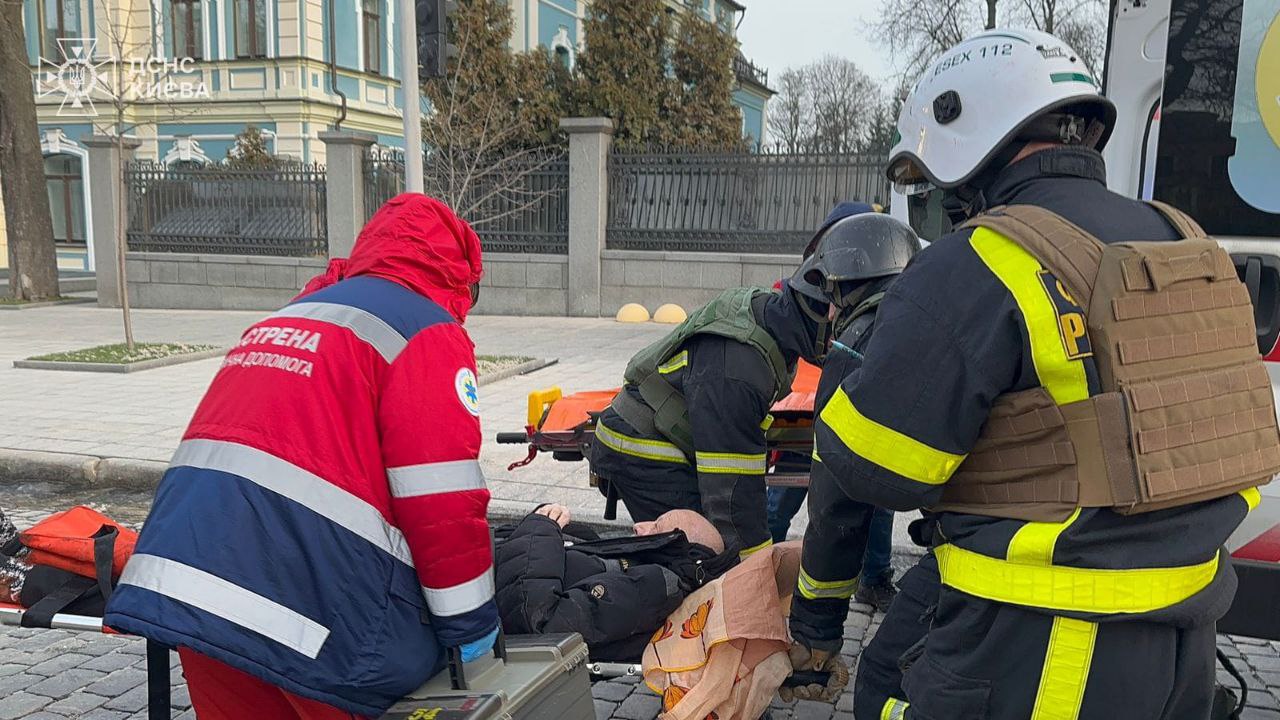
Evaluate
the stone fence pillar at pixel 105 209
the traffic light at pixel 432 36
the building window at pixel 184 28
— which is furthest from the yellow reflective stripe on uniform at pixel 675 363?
the building window at pixel 184 28

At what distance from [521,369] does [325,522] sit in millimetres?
7496

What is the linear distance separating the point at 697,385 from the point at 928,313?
1.41 m

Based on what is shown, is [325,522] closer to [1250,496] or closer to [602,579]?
[602,579]

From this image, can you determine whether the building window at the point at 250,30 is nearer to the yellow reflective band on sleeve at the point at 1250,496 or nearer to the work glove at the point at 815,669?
the work glove at the point at 815,669

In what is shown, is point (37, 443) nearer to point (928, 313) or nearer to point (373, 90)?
point (928, 313)

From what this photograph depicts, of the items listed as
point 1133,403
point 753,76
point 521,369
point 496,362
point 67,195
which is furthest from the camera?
point 753,76

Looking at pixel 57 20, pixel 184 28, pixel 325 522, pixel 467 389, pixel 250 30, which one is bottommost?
pixel 325 522

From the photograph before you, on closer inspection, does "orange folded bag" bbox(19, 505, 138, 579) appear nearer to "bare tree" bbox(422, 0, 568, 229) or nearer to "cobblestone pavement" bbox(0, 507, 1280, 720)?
"cobblestone pavement" bbox(0, 507, 1280, 720)

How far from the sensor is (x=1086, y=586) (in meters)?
1.58

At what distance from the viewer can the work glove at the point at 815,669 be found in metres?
2.59

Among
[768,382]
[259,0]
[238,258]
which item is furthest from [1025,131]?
[259,0]

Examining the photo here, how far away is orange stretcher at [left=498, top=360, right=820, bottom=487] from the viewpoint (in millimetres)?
3498

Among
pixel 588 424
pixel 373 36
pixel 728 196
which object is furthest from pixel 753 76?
pixel 588 424

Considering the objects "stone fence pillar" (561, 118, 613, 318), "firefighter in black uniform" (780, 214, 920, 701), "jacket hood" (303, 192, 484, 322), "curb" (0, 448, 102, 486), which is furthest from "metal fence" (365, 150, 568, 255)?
"jacket hood" (303, 192, 484, 322)
